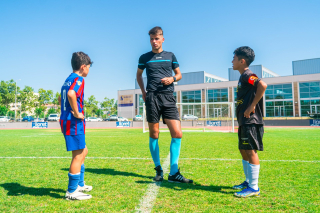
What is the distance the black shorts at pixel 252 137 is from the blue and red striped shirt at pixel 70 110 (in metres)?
1.85

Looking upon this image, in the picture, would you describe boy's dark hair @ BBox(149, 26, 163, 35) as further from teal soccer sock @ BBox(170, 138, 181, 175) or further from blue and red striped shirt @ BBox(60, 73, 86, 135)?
teal soccer sock @ BBox(170, 138, 181, 175)

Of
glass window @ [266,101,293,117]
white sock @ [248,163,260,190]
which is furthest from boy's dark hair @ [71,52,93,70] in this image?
glass window @ [266,101,293,117]

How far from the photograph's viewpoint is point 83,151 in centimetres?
267

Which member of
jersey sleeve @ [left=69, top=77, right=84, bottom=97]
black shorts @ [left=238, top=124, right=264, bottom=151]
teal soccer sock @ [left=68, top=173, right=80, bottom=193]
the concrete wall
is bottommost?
teal soccer sock @ [left=68, top=173, right=80, bottom=193]

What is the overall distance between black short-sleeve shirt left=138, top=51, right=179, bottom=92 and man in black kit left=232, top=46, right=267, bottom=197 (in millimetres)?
1030

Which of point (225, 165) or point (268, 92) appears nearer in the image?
point (225, 165)

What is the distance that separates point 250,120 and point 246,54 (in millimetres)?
829

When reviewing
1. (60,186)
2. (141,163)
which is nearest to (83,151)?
(60,186)

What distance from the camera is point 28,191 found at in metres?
2.76

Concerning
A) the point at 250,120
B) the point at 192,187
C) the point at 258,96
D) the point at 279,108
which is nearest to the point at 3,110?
the point at 279,108

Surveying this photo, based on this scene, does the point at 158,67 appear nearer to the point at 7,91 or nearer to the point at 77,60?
the point at 77,60

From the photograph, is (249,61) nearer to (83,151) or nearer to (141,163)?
(83,151)

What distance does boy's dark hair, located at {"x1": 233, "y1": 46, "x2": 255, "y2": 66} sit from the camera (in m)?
2.86

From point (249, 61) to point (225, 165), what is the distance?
6.96 feet
